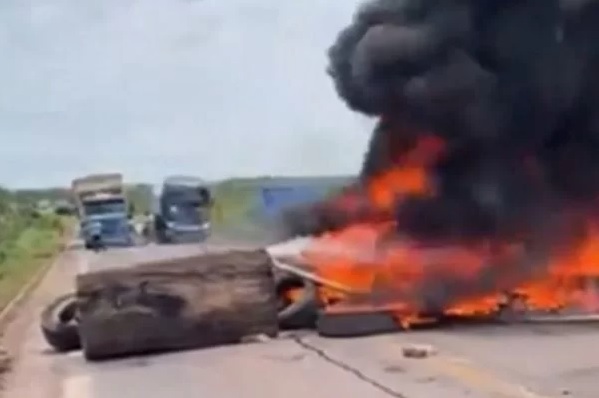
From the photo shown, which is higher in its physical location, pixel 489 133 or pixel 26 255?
pixel 489 133

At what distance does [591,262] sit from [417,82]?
3.54m

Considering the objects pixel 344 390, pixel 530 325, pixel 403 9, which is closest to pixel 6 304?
pixel 403 9

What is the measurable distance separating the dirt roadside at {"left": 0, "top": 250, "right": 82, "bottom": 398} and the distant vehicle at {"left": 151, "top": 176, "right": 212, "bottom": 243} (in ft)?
65.3

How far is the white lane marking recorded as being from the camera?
1628 cm

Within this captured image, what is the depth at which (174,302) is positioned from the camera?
19.3 metres

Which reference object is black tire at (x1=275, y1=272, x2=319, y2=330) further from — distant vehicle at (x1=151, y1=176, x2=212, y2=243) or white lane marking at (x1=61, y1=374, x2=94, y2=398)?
distant vehicle at (x1=151, y1=176, x2=212, y2=243)

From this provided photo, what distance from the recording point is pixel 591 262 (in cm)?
2220

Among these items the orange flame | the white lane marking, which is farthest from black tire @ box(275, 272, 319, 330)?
the white lane marking

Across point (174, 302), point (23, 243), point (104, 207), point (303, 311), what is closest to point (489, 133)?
point (303, 311)

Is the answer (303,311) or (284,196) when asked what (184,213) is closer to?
(284,196)

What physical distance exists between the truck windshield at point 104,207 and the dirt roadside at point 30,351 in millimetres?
20958

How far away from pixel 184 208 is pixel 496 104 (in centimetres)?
4243

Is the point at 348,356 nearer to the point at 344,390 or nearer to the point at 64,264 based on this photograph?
the point at 344,390

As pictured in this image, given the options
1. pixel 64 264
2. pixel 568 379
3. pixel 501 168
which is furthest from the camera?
pixel 64 264
